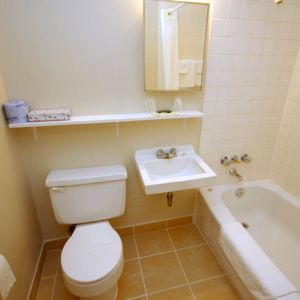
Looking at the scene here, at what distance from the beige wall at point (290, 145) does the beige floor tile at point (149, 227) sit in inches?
47.5

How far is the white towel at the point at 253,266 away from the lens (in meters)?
1.03

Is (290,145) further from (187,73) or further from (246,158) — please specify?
(187,73)

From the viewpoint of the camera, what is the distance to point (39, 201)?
1.58 metres

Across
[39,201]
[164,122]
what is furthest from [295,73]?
[39,201]

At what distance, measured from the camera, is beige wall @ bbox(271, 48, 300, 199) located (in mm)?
1634

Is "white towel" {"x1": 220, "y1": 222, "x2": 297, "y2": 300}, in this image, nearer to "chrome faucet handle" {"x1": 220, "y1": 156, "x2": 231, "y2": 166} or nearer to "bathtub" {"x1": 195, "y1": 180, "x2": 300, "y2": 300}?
"bathtub" {"x1": 195, "y1": 180, "x2": 300, "y2": 300}

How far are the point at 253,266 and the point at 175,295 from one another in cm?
62

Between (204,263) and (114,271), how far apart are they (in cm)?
85

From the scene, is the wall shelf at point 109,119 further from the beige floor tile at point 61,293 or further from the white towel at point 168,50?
the beige floor tile at point 61,293

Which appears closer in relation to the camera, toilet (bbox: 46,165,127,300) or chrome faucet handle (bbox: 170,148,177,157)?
toilet (bbox: 46,165,127,300)

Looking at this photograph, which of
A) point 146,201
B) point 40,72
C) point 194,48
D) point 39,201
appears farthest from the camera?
point 146,201

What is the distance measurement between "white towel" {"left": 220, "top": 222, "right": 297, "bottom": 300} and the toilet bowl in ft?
2.37

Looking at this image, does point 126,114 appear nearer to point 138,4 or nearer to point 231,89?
point 138,4

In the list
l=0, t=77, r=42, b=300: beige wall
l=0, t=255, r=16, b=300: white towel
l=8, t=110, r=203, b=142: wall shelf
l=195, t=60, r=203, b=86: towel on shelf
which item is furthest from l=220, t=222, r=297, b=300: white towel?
l=0, t=77, r=42, b=300: beige wall
